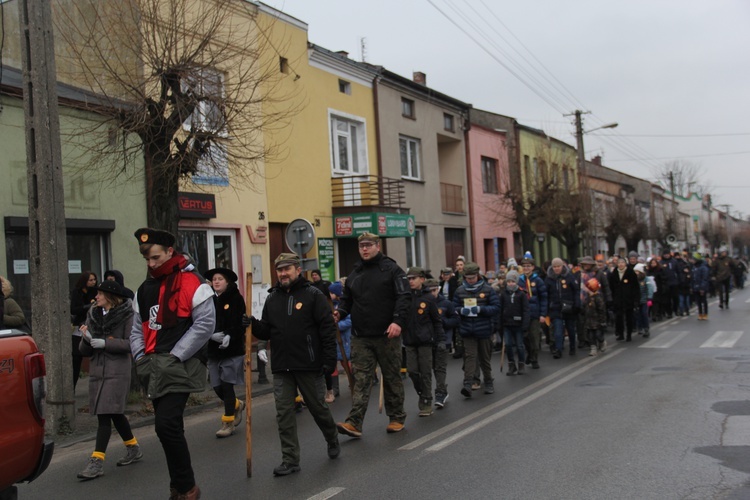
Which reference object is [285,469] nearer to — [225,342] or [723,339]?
[225,342]

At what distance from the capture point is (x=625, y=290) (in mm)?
16172

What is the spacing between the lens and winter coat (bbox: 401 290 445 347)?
28.9 ft

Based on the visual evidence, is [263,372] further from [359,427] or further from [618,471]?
[618,471]

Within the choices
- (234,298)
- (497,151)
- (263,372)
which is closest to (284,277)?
(234,298)

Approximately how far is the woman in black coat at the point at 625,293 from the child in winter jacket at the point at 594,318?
1.60 meters

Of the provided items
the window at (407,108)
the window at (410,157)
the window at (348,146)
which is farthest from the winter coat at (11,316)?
the window at (407,108)

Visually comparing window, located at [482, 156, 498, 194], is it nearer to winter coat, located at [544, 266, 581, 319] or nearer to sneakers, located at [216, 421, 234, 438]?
winter coat, located at [544, 266, 581, 319]

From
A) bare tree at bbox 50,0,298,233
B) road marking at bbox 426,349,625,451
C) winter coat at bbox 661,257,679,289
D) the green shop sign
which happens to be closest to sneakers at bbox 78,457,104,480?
road marking at bbox 426,349,625,451

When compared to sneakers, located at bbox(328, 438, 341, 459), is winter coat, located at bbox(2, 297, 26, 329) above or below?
above

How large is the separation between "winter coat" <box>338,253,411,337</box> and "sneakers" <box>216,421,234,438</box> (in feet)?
6.11

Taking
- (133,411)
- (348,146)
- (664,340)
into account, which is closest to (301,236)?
(133,411)

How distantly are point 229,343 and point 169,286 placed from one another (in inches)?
111

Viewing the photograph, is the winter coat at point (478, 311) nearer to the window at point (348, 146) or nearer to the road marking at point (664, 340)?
the road marking at point (664, 340)

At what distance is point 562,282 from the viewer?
14102mm
